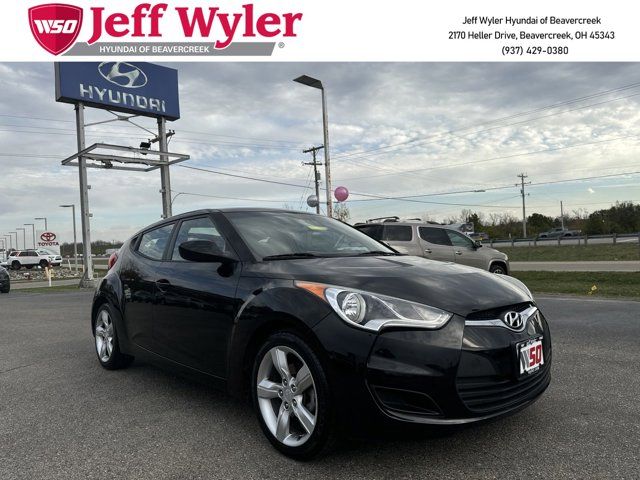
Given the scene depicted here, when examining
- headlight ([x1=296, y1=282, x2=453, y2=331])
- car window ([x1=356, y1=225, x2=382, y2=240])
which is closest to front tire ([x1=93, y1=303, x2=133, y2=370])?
headlight ([x1=296, y1=282, x2=453, y2=331])

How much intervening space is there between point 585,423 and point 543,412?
27 cm

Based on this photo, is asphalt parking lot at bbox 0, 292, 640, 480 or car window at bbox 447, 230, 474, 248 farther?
car window at bbox 447, 230, 474, 248

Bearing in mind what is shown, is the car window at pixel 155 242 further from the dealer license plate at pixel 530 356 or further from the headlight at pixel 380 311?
the dealer license plate at pixel 530 356

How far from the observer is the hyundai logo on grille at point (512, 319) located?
279 centimetres

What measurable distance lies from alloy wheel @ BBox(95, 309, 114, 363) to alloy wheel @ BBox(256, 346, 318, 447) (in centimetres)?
253

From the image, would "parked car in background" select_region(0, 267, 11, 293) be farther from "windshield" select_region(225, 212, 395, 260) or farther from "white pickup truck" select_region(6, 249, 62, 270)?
"white pickup truck" select_region(6, 249, 62, 270)

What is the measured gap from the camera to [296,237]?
12.6ft

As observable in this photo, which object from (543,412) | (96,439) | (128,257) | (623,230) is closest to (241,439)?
(96,439)

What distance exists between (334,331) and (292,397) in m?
0.54

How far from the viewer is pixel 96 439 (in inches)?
128

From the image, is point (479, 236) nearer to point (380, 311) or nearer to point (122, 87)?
point (122, 87)

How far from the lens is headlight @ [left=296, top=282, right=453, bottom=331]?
2.59 m

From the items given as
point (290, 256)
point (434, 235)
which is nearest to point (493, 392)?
point (290, 256)

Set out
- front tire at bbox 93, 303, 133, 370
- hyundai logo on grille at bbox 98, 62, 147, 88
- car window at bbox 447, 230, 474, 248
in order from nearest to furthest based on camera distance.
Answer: front tire at bbox 93, 303, 133, 370 < car window at bbox 447, 230, 474, 248 < hyundai logo on grille at bbox 98, 62, 147, 88
